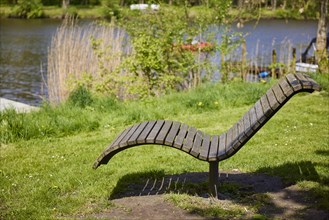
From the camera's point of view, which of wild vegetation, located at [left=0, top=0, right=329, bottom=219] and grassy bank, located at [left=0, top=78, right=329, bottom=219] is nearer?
grassy bank, located at [left=0, top=78, right=329, bottom=219]

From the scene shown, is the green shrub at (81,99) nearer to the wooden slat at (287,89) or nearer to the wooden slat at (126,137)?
the wooden slat at (126,137)

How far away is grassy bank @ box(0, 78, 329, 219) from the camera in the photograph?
4605mm

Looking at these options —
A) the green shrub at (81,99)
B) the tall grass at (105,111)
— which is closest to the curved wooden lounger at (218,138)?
the tall grass at (105,111)

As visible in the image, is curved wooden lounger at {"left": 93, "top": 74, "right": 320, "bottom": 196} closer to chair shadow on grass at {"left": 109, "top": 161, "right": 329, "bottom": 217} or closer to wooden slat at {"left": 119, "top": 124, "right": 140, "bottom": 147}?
wooden slat at {"left": 119, "top": 124, "right": 140, "bottom": 147}

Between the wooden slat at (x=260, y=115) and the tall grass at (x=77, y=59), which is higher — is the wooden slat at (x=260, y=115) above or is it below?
above

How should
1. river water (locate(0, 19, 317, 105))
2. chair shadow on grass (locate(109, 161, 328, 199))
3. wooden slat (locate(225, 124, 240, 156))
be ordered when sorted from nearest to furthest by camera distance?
wooden slat (locate(225, 124, 240, 156)), chair shadow on grass (locate(109, 161, 328, 199)), river water (locate(0, 19, 317, 105))

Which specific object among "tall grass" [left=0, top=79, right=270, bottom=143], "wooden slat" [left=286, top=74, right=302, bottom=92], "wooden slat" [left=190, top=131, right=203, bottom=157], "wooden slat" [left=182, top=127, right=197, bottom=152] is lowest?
"tall grass" [left=0, top=79, right=270, bottom=143]

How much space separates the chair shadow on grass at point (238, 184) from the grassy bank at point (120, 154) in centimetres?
2

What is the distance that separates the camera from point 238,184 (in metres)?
4.85

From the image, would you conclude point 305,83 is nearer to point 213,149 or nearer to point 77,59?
point 213,149

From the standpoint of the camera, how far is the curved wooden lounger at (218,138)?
4.04 m

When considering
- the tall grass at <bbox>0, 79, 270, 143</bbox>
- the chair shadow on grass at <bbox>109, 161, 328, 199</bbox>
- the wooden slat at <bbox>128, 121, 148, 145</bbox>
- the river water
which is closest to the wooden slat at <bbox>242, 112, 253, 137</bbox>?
the chair shadow on grass at <bbox>109, 161, 328, 199</bbox>

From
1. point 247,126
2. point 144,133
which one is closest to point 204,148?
point 247,126

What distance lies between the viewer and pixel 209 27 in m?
12.4
